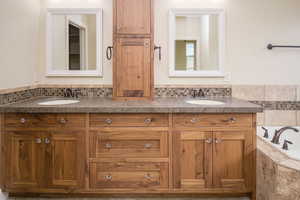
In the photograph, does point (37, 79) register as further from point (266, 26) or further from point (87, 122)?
point (266, 26)

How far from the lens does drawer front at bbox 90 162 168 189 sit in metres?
2.41

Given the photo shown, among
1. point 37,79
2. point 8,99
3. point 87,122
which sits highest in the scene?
point 37,79

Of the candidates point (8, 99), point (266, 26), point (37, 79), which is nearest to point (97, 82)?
point (37, 79)

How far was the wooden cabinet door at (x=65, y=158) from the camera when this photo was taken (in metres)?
2.40

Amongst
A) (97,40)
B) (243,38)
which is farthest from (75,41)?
(243,38)

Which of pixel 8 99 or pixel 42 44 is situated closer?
pixel 8 99

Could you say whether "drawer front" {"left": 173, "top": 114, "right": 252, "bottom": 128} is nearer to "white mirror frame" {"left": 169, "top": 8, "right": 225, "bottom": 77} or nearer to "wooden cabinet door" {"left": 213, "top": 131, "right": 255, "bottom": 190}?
"wooden cabinet door" {"left": 213, "top": 131, "right": 255, "bottom": 190}

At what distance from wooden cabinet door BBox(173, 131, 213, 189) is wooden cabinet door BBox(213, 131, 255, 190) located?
6cm

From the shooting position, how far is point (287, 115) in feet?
9.99

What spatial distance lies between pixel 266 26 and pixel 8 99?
271 cm

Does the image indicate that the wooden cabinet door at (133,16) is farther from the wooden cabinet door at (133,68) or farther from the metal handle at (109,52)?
the metal handle at (109,52)

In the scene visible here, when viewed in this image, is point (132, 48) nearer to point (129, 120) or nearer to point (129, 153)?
point (129, 120)

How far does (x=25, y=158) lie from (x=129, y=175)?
35.9 inches

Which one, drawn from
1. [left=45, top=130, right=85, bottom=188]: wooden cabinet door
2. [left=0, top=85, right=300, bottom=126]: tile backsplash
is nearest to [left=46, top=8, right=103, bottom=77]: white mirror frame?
[left=0, top=85, right=300, bottom=126]: tile backsplash
